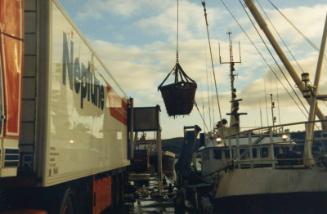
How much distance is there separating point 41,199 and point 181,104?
36.4 ft

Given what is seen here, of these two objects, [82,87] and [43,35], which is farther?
[82,87]

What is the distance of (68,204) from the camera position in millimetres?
8055

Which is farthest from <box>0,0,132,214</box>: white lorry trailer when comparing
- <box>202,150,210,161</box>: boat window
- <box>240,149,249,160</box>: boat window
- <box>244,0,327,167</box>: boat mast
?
<box>202,150,210,161</box>: boat window

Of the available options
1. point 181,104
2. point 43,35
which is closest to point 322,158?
point 181,104

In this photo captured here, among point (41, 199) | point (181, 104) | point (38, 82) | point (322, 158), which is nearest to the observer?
point (38, 82)

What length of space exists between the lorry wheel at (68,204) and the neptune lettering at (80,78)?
66.6 inches

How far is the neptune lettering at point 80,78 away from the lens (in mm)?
7473

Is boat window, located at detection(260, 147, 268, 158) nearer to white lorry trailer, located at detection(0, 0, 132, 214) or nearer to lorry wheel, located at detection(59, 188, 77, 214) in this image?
white lorry trailer, located at detection(0, 0, 132, 214)

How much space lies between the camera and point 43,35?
643 centimetres

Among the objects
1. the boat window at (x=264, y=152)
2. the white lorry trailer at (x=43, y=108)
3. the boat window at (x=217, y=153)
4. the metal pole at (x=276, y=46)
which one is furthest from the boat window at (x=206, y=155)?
the white lorry trailer at (x=43, y=108)

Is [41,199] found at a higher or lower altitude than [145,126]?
lower

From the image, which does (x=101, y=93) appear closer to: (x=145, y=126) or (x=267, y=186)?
(x=267, y=186)

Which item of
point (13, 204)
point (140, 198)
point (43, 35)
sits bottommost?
point (140, 198)

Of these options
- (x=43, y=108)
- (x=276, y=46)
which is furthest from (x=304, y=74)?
(x=43, y=108)
